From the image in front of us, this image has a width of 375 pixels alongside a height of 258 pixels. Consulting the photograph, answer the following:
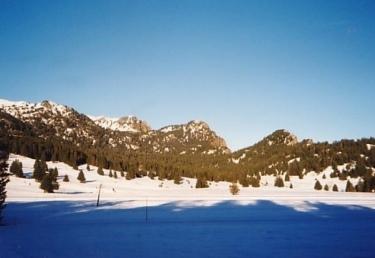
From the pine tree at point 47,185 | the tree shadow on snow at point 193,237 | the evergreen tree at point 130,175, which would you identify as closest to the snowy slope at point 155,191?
the pine tree at point 47,185

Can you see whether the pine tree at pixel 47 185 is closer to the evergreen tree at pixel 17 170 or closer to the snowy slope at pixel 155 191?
the snowy slope at pixel 155 191

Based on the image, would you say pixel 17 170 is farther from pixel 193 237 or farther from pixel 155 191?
pixel 193 237

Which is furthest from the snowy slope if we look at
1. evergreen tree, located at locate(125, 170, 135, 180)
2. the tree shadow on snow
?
the tree shadow on snow

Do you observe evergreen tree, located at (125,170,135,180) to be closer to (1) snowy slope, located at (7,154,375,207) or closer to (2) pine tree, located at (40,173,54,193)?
(1) snowy slope, located at (7,154,375,207)

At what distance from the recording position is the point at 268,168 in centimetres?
18525

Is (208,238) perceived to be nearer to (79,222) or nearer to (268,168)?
(79,222)

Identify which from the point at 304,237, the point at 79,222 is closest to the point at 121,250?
the point at 304,237

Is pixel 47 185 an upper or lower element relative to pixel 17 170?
lower

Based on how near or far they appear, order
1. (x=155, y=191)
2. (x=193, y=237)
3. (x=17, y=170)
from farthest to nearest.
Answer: (x=17, y=170) → (x=155, y=191) → (x=193, y=237)

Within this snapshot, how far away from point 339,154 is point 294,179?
27.2 metres

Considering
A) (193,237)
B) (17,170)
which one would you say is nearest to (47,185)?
(17,170)

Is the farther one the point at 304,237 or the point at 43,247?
the point at 304,237

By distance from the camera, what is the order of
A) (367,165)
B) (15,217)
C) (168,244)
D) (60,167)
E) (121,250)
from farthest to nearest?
(367,165) → (60,167) → (15,217) → (168,244) → (121,250)

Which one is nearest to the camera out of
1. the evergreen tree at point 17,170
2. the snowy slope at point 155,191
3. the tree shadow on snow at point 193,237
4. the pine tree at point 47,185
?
the tree shadow on snow at point 193,237
